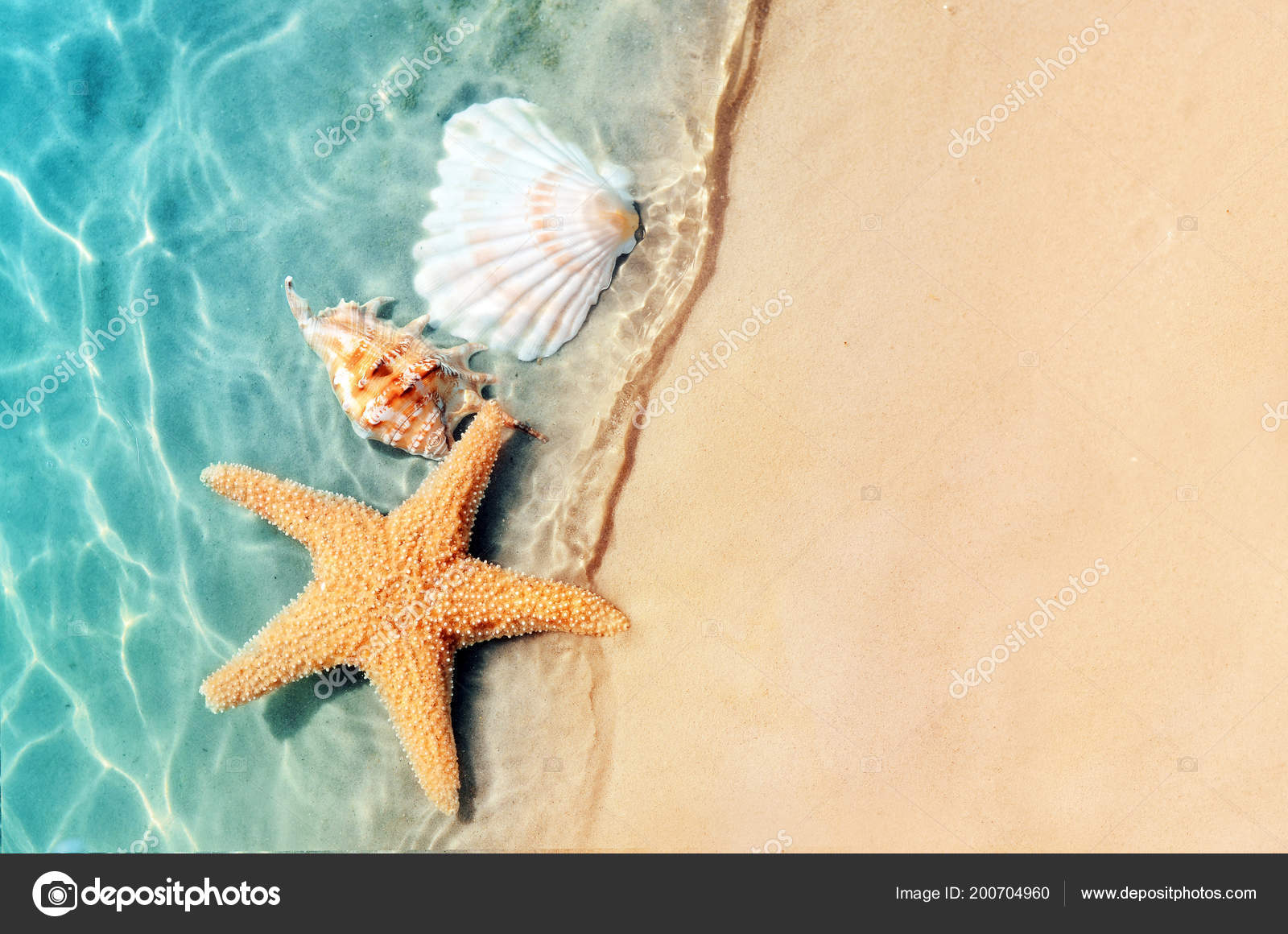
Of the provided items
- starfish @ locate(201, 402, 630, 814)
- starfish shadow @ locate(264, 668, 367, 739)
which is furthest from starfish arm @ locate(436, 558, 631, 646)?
starfish shadow @ locate(264, 668, 367, 739)

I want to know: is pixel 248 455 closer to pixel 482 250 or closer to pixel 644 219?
pixel 482 250

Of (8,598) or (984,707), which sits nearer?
(984,707)

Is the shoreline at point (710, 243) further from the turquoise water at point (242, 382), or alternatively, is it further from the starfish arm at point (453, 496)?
the starfish arm at point (453, 496)

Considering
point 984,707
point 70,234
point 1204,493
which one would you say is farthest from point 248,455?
point 1204,493

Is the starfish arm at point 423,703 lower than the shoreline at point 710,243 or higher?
lower
